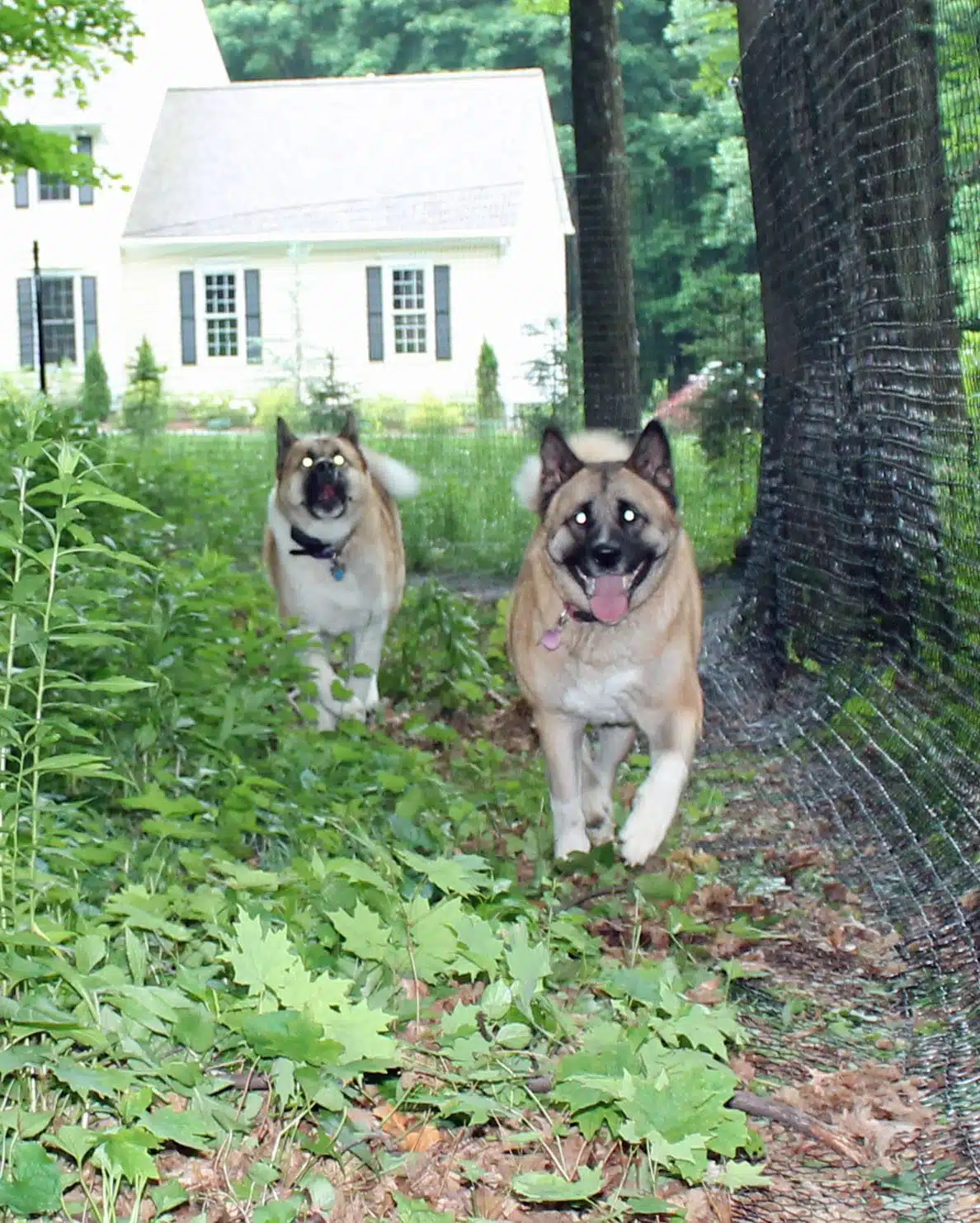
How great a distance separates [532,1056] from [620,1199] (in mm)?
396

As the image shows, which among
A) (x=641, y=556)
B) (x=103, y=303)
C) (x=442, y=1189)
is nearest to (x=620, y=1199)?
(x=442, y=1189)

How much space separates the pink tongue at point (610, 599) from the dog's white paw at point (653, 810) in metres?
0.44

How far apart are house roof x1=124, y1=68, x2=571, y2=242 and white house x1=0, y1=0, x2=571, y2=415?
45 mm

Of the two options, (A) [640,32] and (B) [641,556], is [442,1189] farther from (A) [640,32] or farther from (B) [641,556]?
(A) [640,32]

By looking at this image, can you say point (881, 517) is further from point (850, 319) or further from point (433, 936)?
point (433, 936)

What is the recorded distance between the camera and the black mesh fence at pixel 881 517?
4172 mm

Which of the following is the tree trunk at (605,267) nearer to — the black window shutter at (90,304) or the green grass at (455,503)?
the green grass at (455,503)

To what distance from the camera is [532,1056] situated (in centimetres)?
314

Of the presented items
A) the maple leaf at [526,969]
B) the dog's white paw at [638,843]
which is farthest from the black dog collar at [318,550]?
the maple leaf at [526,969]

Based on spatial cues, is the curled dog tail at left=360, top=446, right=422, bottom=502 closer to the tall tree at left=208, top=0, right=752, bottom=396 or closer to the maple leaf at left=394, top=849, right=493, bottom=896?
the maple leaf at left=394, top=849, right=493, bottom=896

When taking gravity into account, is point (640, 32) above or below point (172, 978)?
above

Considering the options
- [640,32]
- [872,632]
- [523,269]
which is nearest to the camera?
[872,632]

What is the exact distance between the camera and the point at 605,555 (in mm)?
5059

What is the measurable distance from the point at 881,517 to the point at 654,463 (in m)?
1.12
